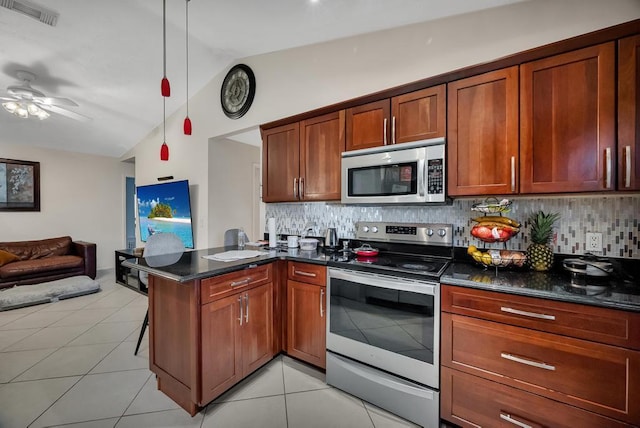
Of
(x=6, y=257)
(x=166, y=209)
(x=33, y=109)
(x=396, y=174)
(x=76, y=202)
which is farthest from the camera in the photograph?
(x=76, y=202)

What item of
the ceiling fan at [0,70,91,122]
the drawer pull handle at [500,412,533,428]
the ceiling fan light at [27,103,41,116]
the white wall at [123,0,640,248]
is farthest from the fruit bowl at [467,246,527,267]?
the ceiling fan light at [27,103,41,116]

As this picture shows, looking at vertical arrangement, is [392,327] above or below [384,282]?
below

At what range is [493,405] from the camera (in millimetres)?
1350

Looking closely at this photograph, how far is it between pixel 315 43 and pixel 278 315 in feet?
8.78

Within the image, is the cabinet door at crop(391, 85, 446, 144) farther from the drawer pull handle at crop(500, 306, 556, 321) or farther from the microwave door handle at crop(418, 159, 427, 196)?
the drawer pull handle at crop(500, 306, 556, 321)

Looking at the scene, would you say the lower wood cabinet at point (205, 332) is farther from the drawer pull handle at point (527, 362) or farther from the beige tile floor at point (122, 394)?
the drawer pull handle at point (527, 362)

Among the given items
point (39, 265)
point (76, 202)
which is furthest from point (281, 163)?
point (76, 202)

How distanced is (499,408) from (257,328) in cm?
154

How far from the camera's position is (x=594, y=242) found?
1.55m

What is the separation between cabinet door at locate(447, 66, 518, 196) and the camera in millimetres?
1528

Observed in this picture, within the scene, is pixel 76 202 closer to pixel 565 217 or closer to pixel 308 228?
pixel 308 228

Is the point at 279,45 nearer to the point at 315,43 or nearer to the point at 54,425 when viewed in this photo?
the point at 315,43

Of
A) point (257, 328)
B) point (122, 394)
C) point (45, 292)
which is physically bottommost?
point (122, 394)

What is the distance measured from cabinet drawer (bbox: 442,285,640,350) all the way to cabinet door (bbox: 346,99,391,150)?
1170 mm
